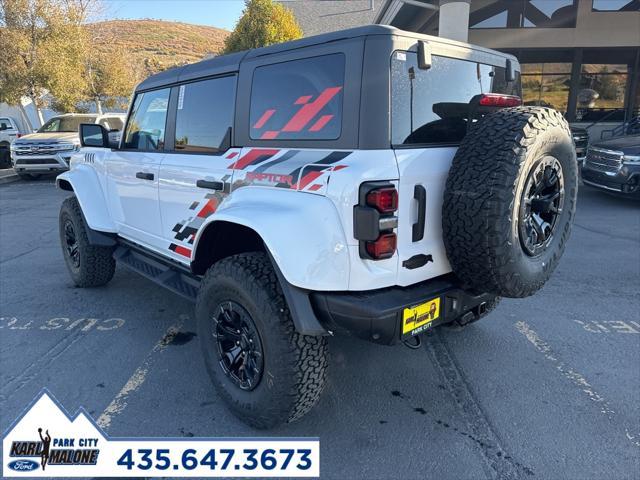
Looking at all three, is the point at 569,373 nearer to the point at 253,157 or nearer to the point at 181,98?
the point at 253,157

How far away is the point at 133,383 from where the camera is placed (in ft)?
9.89

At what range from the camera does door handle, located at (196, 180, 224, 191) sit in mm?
2725

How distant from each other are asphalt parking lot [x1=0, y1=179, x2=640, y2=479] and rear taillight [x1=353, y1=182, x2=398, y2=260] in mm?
1121

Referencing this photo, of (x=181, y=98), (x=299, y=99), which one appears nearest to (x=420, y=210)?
(x=299, y=99)

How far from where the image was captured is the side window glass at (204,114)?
291 centimetres

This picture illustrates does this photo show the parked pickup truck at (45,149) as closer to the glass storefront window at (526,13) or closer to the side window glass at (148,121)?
the side window glass at (148,121)

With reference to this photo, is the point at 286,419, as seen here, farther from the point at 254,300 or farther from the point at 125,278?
the point at 125,278

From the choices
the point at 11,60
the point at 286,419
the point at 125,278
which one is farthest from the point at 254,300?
the point at 11,60

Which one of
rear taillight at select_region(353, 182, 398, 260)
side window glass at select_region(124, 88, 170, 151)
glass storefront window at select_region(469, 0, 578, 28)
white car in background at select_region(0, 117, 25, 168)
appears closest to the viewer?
rear taillight at select_region(353, 182, 398, 260)

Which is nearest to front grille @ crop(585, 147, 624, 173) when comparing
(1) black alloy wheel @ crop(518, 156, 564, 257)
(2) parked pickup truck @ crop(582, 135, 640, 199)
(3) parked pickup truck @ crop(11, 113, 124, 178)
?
(2) parked pickup truck @ crop(582, 135, 640, 199)

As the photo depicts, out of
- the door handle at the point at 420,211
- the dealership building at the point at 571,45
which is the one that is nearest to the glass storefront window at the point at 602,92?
the dealership building at the point at 571,45

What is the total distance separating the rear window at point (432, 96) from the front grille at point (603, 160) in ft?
24.5

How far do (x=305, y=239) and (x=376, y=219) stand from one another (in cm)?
35

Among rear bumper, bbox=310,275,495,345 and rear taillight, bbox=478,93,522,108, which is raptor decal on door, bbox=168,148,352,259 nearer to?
rear bumper, bbox=310,275,495,345
